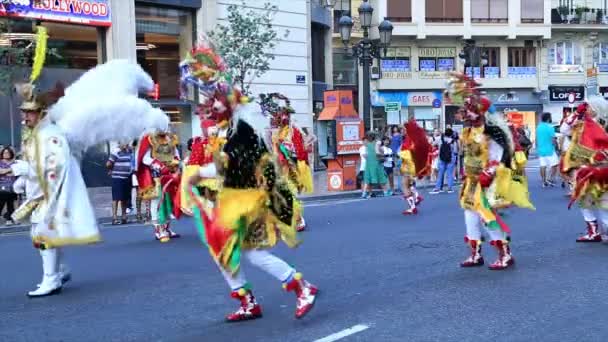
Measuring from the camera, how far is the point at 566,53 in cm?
4794

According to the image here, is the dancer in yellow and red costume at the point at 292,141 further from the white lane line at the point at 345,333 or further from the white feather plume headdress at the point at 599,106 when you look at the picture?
the white lane line at the point at 345,333

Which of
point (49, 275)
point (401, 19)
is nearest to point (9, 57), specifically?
point (49, 275)

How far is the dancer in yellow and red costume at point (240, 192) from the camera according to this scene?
6316 mm

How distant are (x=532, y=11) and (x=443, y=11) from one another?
17.9 ft

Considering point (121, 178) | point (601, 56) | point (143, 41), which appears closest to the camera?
point (121, 178)

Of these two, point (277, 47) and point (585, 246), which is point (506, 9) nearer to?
point (277, 47)

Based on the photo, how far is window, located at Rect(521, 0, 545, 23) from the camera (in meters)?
46.5

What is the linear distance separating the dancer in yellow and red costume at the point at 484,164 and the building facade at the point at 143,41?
12091 millimetres

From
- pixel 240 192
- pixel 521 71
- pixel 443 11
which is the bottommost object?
pixel 240 192

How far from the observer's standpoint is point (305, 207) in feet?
56.9

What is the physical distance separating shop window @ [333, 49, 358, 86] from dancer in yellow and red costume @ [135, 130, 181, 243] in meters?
32.8

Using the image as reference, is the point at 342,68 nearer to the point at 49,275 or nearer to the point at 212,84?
the point at 49,275

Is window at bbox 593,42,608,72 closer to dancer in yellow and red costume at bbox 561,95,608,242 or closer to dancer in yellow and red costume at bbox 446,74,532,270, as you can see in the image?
dancer in yellow and red costume at bbox 561,95,608,242

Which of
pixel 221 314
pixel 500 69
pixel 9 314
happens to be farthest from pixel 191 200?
pixel 500 69
